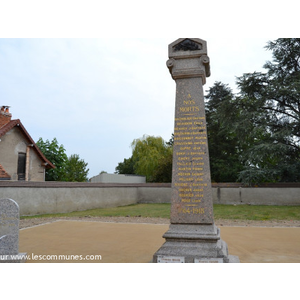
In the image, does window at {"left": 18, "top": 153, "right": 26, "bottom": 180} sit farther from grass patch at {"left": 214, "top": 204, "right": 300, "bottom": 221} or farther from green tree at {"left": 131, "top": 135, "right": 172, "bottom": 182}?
grass patch at {"left": 214, "top": 204, "right": 300, "bottom": 221}

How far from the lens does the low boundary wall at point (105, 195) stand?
48.0 feet

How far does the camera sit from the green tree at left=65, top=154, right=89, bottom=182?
41.5m

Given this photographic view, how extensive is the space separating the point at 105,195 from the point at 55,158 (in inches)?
480

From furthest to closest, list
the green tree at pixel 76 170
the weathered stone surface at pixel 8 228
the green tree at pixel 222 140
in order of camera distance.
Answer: the green tree at pixel 76 170, the green tree at pixel 222 140, the weathered stone surface at pixel 8 228

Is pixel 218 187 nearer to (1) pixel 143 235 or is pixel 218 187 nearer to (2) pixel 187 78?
(1) pixel 143 235

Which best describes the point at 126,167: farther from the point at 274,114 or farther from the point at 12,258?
the point at 12,258

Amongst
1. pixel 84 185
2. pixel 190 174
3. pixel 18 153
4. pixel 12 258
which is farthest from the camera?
pixel 18 153

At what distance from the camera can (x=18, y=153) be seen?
2164 cm

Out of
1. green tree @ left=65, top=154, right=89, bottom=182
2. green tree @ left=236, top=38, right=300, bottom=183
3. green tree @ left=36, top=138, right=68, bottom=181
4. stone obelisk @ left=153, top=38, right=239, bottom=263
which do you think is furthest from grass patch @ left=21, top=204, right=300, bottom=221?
green tree @ left=65, top=154, right=89, bottom=182

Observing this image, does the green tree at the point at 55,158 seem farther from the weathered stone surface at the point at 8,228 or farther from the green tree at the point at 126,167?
the weathered stone surface at the point at 8,228

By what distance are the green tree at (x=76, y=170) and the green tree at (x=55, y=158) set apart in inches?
404

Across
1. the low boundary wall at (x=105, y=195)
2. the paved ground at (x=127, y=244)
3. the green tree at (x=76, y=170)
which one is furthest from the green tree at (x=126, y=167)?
the paved ground at (x=127, y=244)

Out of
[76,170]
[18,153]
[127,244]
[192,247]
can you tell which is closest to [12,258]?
[127,244]

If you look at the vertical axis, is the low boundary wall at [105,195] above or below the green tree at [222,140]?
below
